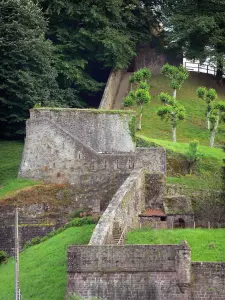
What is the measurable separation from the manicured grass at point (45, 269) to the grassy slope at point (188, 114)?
17672mm

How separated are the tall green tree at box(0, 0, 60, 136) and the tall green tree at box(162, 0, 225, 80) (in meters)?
12.0

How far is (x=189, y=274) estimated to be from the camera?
3797 centimetres

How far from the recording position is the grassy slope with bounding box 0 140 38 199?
5406cm

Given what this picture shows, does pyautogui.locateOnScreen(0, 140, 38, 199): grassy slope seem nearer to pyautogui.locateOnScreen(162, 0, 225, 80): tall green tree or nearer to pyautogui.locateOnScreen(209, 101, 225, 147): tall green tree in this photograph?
pyautogui.locateOnScreen(209, 101, 225, 147): tall green tree

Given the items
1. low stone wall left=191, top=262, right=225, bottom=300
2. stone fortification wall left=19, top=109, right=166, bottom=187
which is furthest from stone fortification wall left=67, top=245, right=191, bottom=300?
stone fortification wall left=19, top=109, right=166, bottom=187

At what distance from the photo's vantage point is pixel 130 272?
3819 centimetres

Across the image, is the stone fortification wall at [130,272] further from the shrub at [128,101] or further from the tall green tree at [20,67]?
the shrub at [128,101]

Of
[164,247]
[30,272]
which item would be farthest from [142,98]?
[164,247]

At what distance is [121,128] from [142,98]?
924 cm

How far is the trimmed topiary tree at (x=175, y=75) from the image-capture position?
6988 centimetres

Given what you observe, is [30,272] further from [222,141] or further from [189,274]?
[222,141]


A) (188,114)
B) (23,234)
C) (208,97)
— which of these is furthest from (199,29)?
(23,234)

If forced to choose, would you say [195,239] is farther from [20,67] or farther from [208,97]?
[208,97]

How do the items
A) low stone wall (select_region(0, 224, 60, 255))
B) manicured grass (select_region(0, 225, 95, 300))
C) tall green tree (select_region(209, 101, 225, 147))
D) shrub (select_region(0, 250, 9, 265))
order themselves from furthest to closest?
tall green tree (select_region(209, 101, 225, 147)) < low stone wall (select_region(0, 224, 60, 255)) < shrub (select_region(0, 250, 9, 265)) < manicured grass (select_region(0, 225, 95, 300))
